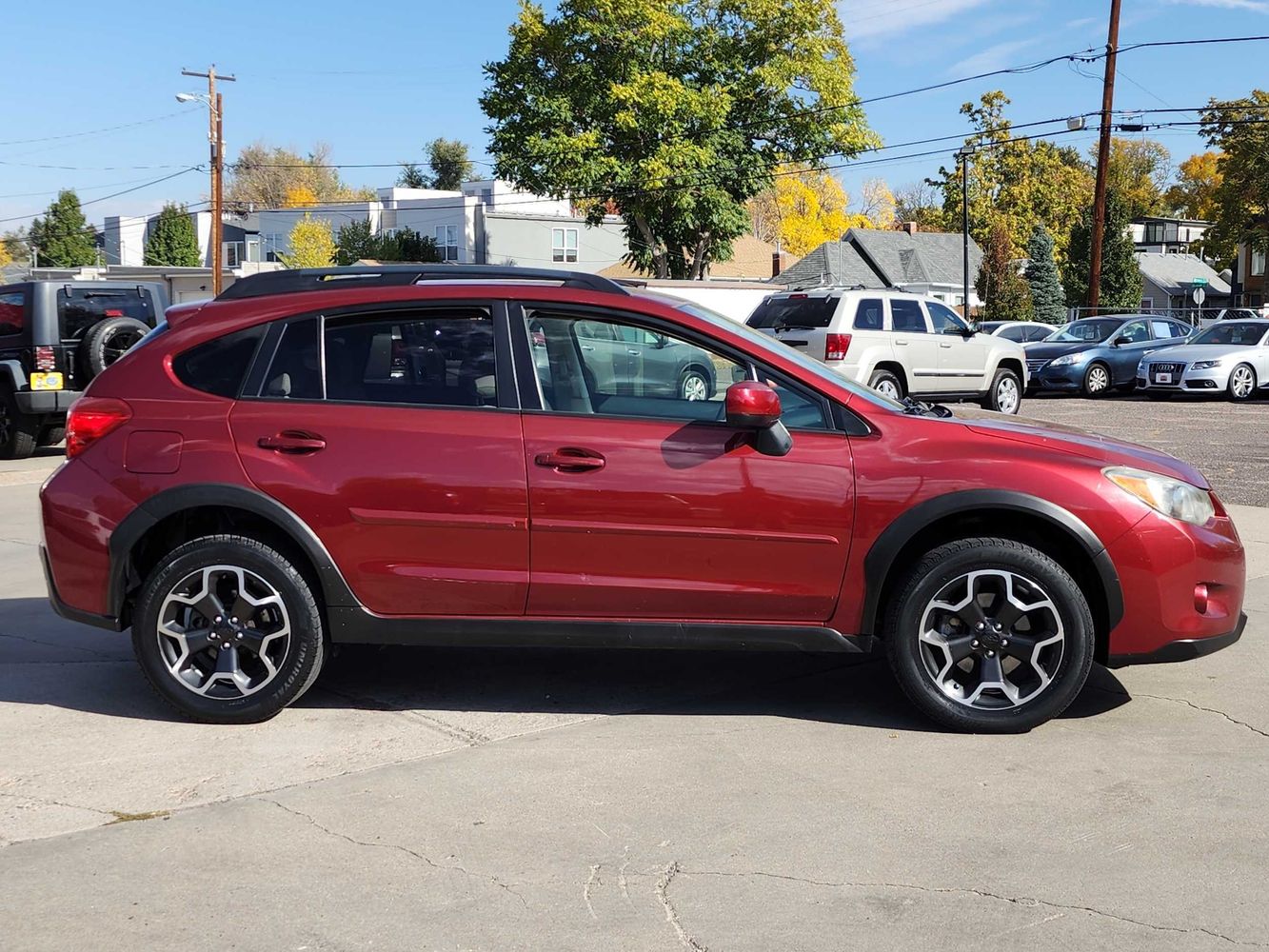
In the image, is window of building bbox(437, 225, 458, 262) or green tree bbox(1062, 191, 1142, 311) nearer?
green tree bbox(1062, 191, 1142, 311)

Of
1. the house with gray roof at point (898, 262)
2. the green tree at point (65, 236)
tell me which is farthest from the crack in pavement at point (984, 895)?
the green tree at point (65, 236)

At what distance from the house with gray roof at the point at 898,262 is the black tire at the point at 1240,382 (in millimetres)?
46392

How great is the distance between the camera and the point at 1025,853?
3904 millimetres

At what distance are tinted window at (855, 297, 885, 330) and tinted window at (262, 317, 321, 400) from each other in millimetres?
13705

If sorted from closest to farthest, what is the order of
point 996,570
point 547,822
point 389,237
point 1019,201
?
point 547,822 < point 996,570 < point 389,237 < point 1019,201

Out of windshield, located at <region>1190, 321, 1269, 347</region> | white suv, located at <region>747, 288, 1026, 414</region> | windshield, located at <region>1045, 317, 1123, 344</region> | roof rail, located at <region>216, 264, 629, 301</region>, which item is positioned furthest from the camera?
windshield, located at <region>1045, 317, 1123, 344</region>

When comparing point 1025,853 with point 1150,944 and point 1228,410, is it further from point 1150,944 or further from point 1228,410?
point 1228,410

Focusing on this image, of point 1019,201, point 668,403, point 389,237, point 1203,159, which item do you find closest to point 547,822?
point 668,403

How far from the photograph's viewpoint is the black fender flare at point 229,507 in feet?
16.5

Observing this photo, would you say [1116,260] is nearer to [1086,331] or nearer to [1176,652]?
[1086,331]

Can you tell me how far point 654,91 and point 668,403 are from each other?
45351 millimetres

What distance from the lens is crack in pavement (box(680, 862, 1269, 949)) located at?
11.1 feet

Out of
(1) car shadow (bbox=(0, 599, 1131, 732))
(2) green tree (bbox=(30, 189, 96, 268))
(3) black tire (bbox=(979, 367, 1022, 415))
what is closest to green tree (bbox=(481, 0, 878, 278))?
(3) black tire (bbox=(979, 367, 1022, 415))

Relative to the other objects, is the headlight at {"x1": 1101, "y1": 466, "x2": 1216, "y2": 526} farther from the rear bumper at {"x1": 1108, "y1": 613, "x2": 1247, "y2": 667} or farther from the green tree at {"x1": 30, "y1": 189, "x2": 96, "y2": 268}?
the green tree at {"x1": 30, "y1": 189, "x2": 96, "y2": 268}
